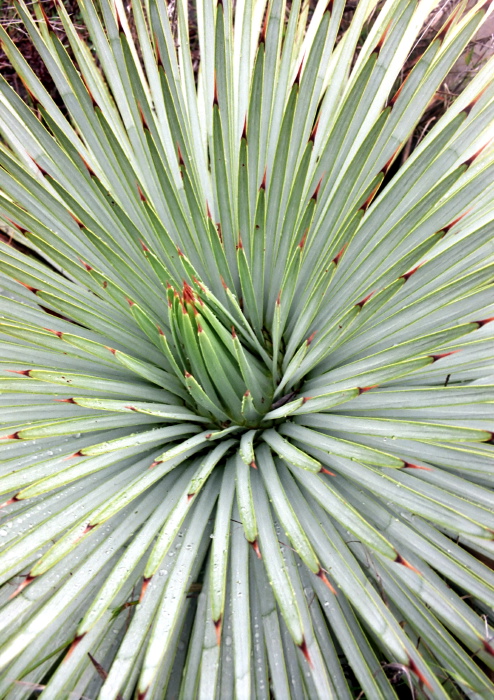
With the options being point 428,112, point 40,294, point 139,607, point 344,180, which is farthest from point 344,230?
point 428,112

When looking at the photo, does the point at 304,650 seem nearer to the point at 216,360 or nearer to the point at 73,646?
the point at 73,646

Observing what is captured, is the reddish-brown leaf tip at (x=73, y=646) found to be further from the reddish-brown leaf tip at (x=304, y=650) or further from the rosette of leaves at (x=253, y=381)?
the reddish-brown leaf tip at (x=304, y=650)

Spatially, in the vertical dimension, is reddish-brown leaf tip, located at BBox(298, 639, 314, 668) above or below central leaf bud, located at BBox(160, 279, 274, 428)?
below

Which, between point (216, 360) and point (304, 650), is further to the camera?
point (216, 360)

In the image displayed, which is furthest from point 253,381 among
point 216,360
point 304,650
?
point 304,650

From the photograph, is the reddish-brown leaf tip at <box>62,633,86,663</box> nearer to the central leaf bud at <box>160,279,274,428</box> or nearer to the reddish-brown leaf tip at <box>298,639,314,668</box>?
the reddish-brown leaf tip at <box>298,639,314,668</box>

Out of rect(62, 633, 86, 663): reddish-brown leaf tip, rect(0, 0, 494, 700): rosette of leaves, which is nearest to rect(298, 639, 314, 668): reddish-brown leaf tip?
rect(0, 0, 494, 700): rosette of leaves

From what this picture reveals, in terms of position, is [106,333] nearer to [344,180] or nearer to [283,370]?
[283,370]

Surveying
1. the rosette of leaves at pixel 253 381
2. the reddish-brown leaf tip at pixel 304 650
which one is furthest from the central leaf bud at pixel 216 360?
the reddish-brown leaf tip at pixel 304 650
